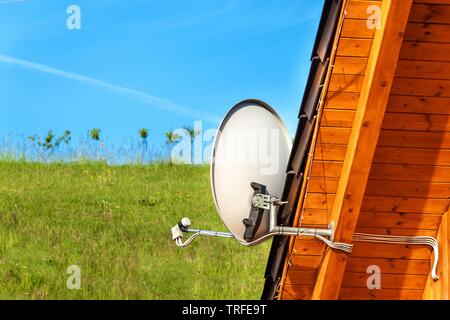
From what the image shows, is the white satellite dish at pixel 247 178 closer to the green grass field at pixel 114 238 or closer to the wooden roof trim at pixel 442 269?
the wooden roof trim at pixel 442 269

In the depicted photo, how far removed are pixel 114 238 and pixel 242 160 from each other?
6208 millimetres

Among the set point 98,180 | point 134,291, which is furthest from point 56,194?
point 134,291

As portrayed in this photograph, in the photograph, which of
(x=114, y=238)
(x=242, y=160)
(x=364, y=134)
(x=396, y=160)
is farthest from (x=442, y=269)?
(x=114, y=238)

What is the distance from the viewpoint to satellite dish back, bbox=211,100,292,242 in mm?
6406

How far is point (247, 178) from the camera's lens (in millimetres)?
6418

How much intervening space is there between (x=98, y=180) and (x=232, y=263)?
152 inches

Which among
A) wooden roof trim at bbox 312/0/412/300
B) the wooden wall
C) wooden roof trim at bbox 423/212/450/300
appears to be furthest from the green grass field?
wooden roof trim at bbox 312/0/412/300

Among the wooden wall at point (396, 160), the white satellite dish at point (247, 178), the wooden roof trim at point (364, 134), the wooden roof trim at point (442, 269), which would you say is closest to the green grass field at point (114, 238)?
the wooden wall at point (396, 160)

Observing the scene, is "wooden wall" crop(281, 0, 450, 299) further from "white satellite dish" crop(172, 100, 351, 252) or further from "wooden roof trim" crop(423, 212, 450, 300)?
"white satellite dish" crop(172, 100, 351, 252)

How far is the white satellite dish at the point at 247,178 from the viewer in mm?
6402

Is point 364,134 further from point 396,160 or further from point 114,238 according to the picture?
point 114,238

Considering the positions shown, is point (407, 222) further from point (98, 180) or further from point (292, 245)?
point (98, 180)

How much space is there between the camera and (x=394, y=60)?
5.68 meters
